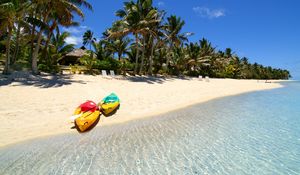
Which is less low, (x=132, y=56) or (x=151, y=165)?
(x=132, y=56)

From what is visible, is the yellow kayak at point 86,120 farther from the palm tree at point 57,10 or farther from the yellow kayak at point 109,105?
the palm tree at point 57,10

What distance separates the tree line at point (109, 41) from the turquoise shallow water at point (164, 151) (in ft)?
34.4

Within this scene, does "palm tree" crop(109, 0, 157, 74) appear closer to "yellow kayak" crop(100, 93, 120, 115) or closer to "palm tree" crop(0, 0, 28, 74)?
"palm tree" crop(0, 0, 28, 74)

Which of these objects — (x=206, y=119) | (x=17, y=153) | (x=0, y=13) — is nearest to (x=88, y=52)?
(x=0, y=13)

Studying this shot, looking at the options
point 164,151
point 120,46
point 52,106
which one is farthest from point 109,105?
point 120,46

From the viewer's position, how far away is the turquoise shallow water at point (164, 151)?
17.7ft

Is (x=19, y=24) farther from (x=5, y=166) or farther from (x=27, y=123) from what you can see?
(x=5, y=166)

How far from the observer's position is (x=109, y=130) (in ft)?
28.1

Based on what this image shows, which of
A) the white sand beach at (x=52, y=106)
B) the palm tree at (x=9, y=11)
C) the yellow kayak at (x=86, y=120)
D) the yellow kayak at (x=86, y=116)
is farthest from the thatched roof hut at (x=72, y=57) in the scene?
the yellow kayak at (x=86, y=120)

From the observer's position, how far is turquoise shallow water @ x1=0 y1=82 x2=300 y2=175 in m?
5.40

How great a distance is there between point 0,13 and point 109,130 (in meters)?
11.1

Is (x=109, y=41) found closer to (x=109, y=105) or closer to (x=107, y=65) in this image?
(x=107, y=65)

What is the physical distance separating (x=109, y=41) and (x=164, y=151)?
2871 centimetres

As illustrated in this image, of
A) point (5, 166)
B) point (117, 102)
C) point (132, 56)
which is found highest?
point (132, 56)
